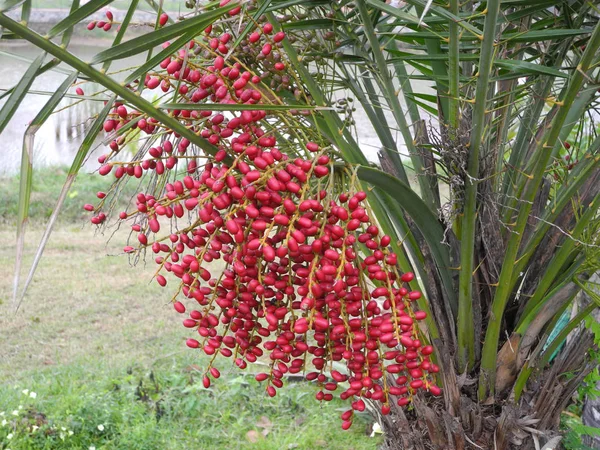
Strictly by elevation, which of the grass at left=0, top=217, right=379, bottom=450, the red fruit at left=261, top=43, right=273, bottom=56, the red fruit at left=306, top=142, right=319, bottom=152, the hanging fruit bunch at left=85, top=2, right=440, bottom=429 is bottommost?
the grass at left=0, top=217, right=379, bottom=450

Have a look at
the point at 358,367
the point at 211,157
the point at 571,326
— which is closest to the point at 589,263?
the point at 571,326

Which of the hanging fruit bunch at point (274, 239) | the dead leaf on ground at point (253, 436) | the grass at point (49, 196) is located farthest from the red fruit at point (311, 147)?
the grass at point (49, 196)

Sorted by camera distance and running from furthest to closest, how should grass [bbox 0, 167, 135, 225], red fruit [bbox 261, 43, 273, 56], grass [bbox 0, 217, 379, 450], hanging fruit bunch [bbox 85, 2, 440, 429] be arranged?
grass [bbox 0, 167, 135, 225] → grass [bbox 0, 217, 379, 450] → red fruit [bbox 261, 43, 273, 56] → hanging fruit bunch [bbox 85, 2, 440, 429]

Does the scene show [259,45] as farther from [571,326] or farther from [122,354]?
[122,354]

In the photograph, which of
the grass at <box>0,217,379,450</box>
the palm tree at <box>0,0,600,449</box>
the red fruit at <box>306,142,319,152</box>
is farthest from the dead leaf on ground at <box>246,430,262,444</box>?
the red fruit at <box>306,142,319,152</box>

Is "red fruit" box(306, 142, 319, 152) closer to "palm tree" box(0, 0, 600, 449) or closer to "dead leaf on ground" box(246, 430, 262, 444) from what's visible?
"palm tree" box(0, 0, 600, 449)

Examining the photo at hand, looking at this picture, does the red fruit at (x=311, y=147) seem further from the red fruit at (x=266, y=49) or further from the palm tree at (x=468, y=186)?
the red fruit at (x=266, y=49)

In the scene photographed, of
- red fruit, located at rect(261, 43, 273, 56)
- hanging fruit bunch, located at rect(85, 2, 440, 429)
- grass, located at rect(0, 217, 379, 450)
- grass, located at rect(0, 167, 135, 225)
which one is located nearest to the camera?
hanging fruit bunch, located at rect(85, 2, 440, 429)

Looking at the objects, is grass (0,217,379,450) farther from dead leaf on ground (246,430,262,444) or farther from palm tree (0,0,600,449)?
palm tree (0,0,600,449)

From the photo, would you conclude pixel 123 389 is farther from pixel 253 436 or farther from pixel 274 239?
pixel 274 239

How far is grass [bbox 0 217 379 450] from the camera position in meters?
2.45

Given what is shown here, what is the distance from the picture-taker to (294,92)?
3.72ft

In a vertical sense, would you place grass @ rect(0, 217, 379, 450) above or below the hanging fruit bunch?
below

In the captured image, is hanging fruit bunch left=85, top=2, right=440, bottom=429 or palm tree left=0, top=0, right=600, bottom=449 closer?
hanging fruit bunch left=85, top=2, right=440, bottom=429
